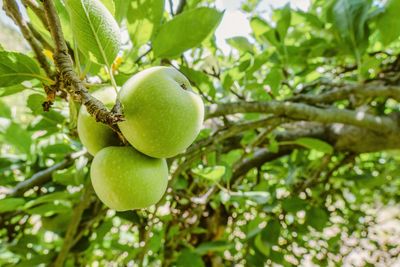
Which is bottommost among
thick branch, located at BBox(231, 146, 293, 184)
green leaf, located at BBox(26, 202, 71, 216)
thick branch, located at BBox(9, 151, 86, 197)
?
thick branch, located at BBox(231, 146, 293, 184)

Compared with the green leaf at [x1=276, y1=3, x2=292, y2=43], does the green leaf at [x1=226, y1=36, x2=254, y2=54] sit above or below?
below

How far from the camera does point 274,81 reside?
4.68 feet

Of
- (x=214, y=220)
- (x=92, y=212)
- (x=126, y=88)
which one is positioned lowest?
(x=214, y=220)

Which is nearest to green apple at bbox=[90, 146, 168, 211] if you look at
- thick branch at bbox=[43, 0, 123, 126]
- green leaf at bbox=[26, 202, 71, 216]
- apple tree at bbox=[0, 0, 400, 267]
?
apple tree at bbox=[0, 0, 400, 267]

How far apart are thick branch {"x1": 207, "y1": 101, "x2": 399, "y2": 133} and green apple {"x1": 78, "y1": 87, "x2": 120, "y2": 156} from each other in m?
0.33

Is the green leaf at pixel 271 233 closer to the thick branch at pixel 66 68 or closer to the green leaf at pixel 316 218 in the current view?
the green leaf at pixel 316 218

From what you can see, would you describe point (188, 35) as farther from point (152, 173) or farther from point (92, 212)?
point (92, 212)

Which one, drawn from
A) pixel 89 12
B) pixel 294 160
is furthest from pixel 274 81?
pixel 89 12

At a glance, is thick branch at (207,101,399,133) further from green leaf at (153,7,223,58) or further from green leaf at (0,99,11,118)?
green leaf at (0,99,11,118)

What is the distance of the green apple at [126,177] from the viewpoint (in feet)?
2.11

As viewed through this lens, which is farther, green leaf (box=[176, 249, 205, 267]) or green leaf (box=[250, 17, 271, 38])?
green leaf (box=[176, 249, 205, 267])

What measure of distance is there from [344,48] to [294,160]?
24.3 inches

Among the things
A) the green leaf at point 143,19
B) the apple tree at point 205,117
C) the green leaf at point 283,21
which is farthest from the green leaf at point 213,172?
the green leaf at point 283,21

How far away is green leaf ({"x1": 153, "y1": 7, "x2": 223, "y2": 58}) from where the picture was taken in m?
0.86
